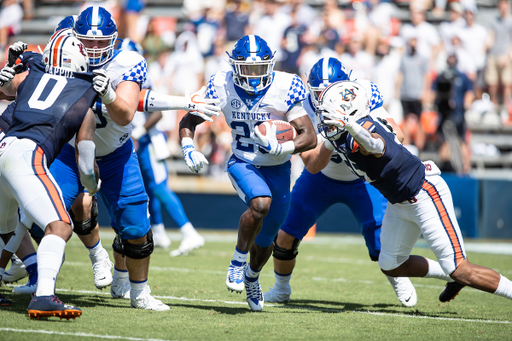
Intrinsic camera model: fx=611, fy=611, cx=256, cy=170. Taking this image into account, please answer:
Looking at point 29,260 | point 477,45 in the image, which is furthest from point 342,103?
point 477,45

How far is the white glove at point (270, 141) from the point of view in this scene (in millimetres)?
4372

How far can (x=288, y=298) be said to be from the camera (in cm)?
523

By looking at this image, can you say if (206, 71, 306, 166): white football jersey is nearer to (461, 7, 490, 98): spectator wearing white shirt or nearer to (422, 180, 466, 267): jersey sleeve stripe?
(422, 180, 466, 267): jersey sleeve stripe

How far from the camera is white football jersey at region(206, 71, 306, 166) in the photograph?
471 centimetres

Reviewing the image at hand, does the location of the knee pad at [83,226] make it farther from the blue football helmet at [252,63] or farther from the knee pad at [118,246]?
the blue football helmet at [252,63]

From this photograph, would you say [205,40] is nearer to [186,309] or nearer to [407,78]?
[407,78]

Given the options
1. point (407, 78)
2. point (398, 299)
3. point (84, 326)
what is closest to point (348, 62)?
point (407, 78)

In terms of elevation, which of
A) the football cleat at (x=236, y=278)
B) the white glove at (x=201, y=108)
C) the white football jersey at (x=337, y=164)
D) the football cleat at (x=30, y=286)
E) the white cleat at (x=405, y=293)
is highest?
the white glove at (x=201, y=108)

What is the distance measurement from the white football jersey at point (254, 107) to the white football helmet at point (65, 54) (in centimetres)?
110

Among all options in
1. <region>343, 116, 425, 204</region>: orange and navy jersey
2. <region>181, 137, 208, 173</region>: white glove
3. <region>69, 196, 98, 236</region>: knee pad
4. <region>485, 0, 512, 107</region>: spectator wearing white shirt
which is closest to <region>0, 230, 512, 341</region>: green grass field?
<region>69, 196, 98, 236</region>: knee pad

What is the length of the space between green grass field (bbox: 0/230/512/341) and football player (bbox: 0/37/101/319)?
0.37 m

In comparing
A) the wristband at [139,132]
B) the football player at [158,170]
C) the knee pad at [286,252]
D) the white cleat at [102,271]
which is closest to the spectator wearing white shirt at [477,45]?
the football player at [158,170]

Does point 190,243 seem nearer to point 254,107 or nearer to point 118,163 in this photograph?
point 118,163

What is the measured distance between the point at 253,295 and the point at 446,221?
1.53m
